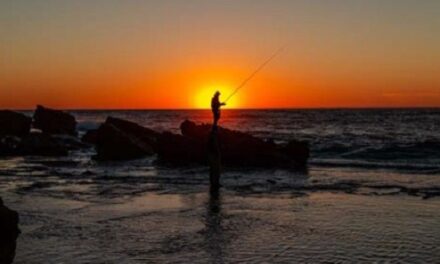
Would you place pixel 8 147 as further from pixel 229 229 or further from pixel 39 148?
pixel 229 229

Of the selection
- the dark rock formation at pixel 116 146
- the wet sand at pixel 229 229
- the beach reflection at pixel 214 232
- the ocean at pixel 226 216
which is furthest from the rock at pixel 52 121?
the beach reflection at pixel 214 232

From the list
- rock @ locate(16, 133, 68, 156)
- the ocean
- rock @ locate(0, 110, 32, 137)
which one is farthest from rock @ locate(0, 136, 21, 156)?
the ocean

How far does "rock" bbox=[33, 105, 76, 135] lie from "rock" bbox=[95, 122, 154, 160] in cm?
2136

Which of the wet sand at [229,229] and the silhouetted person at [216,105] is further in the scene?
the silhouetted person at [216,105]

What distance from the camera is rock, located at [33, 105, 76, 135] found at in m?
52.9

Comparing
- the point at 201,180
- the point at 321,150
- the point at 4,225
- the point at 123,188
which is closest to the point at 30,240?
the point at 4,225

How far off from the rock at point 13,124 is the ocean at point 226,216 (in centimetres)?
2173

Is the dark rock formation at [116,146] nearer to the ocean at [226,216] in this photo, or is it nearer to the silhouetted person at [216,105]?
the ocean at [226,216]

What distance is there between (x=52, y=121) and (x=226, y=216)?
42.6 metres

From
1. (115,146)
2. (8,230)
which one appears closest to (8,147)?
(115,146)

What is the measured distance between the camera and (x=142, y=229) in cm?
1195

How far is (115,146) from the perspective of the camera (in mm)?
32344

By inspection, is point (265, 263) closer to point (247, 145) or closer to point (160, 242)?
point (160, 242)

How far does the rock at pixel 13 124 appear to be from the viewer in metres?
45.8
